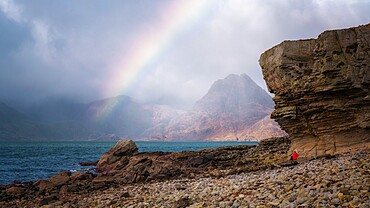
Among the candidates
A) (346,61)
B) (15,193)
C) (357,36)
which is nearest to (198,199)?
(346,61)

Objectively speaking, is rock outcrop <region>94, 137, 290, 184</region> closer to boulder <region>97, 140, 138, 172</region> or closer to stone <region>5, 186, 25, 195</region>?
boulder <region>97, 140, 138, 172</region>

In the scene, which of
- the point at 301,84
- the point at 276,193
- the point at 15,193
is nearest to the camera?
the point at 276,193

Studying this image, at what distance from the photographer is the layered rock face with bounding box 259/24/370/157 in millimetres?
23891

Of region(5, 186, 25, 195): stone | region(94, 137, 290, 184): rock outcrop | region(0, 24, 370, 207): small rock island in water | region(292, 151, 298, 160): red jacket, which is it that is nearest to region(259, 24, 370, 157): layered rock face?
region(0, 24, 370, 207): small rock island in water

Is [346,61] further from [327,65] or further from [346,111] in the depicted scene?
[346,111]

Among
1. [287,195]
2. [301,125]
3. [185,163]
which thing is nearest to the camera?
[287,195]

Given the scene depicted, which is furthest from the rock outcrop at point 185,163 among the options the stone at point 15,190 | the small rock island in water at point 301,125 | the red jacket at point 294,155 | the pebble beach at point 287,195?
the pebble beach at point 287,195

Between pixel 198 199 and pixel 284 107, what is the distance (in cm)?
1655

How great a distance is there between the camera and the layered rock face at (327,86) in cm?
2389

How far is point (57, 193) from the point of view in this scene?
26219mm

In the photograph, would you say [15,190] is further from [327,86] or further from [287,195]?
[327,86]

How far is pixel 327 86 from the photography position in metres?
24.5

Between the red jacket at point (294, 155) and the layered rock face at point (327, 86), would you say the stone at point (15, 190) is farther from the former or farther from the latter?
the layered rock face at point (327, 86)

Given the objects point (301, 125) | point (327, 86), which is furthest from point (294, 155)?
point (327, 86)
